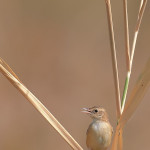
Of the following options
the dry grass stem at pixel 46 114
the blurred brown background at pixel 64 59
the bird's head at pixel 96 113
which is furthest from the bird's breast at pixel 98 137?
the blurred brown background at pixel 64 59

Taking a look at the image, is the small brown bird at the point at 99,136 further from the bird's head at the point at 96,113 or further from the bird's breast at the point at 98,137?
the bird's head at the point at 96,113

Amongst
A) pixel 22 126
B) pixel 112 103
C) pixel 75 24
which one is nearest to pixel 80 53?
pixel 75 24

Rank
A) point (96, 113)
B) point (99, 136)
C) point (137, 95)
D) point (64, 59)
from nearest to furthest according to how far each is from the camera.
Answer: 1. point (137, 95)
2. point (99, 136)
3. point (96, 113)
4. point (64, 59)

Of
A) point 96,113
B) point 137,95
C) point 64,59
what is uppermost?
point 137,95

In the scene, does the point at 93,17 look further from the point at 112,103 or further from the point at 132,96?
the point at 132,96

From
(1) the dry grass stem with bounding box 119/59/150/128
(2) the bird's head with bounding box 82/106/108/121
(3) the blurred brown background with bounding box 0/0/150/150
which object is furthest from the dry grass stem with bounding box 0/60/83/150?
(3) the blurred brown background with bounding box 0/0/150/150

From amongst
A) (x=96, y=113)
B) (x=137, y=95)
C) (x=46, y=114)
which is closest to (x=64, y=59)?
(x=96, y=113)

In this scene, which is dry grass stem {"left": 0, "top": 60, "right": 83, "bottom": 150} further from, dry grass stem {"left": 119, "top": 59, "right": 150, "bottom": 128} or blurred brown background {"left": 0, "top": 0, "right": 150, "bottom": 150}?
blurred brown background {"left": 0, "top": 0, "right": 150, "bottom": 150}

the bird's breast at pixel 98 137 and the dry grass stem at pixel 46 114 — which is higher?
the dry grass stem at pixel 46 114

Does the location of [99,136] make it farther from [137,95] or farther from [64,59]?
[64,59]
